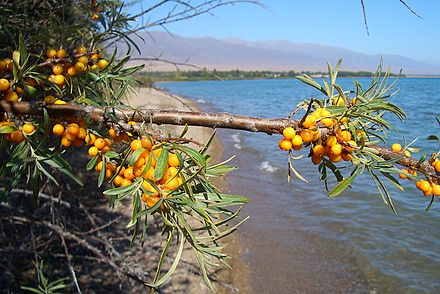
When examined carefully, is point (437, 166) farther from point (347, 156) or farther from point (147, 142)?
point (147, 142)

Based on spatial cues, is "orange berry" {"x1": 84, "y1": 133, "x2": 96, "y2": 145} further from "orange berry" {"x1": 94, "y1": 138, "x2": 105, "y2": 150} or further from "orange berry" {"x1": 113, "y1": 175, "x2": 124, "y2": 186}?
"orange berry" {"x1": 113, "y1": 175, "x2": 124, "y2": 186}

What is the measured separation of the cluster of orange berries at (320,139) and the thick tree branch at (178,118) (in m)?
0.02

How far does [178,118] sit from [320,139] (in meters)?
0.34

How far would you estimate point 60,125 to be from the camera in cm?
86

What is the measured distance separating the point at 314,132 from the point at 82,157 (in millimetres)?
6303

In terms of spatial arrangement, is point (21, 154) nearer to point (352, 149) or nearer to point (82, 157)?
point (352, 149)

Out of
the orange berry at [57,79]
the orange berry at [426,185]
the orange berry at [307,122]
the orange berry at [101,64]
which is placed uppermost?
the orange berry at [101,64]

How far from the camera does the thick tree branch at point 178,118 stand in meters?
0.79

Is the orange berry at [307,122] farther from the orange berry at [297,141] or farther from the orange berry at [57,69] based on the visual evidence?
Result: the orange berry at [57,69]

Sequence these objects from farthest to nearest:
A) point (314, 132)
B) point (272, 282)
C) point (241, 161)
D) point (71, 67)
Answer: point (241, 161), point (272, 282), point (71, 67), point (314, 132)

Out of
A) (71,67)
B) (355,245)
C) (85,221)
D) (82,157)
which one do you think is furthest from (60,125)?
(82,157)

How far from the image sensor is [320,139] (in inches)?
31.2

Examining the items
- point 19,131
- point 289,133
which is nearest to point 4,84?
point 19,131

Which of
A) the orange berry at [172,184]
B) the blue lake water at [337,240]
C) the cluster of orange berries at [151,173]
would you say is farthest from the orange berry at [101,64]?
the blue lake water at [337,240]
